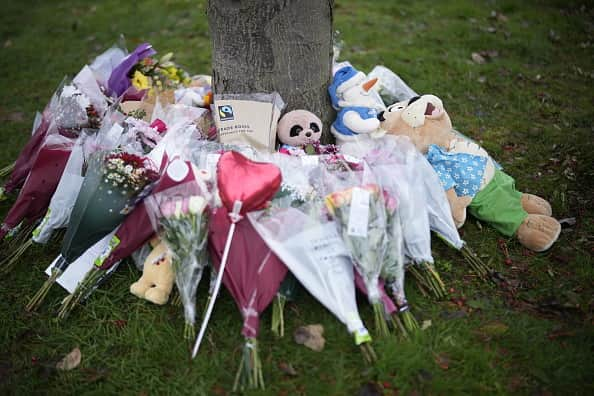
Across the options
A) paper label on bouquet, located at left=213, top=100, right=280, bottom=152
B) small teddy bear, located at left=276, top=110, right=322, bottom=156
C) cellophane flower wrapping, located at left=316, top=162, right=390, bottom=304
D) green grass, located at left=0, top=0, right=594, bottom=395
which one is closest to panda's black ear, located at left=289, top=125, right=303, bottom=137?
small teddy bear, located at left=276, top=110, right=322, bottom=156

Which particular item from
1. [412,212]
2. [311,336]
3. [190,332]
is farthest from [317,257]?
[190,332]

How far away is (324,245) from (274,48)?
124cm

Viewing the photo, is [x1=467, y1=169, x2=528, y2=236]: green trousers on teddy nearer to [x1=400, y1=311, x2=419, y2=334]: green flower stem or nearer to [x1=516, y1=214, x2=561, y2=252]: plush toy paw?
[x1=516, y1=214, x2=561, y2=252]: plush toy paw

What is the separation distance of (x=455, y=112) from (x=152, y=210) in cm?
297

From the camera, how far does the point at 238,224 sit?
226cm

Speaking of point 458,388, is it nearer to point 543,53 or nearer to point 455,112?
point 455,112

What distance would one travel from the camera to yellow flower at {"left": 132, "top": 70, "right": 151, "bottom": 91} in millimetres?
3396

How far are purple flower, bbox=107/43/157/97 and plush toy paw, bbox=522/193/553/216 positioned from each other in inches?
114

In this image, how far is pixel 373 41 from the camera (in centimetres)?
532

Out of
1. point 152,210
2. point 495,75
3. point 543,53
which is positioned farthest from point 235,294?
point 543,53

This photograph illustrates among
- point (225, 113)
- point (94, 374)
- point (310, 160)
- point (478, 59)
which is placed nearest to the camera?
point (94, 374)

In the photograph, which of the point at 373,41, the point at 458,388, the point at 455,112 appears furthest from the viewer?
the point at 373,41

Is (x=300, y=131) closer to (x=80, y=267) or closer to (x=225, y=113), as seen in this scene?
(x=225, y=113)

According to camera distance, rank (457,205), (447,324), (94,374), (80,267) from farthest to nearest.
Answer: (457,205)
(80,267)
(447,324)
(94,374)
